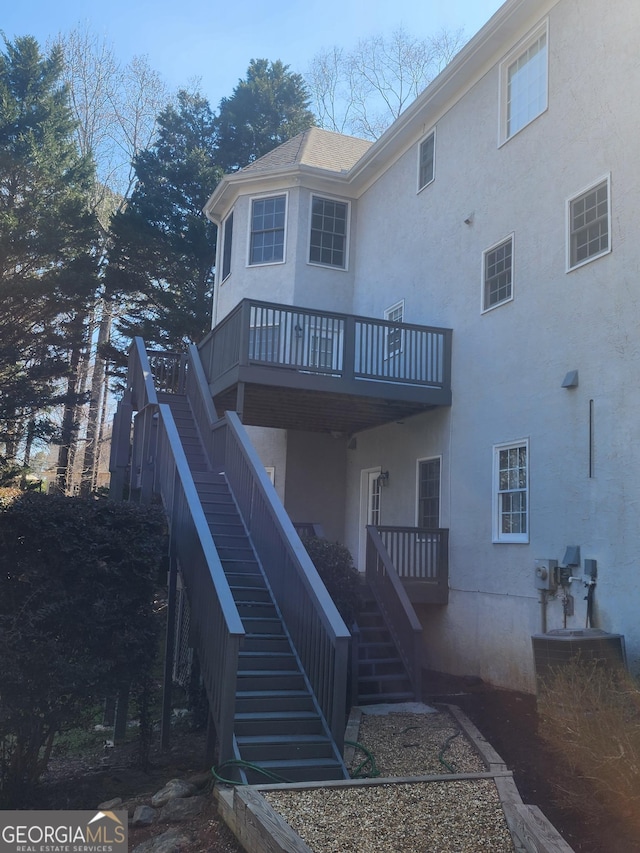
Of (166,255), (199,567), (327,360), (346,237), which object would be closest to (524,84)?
(327,360)

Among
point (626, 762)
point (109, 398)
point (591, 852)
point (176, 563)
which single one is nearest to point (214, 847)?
point (591, 852)

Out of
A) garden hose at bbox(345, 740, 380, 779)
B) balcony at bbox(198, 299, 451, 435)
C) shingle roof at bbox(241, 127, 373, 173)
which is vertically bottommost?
garden hose at bbox(345, 740, 380, 779)

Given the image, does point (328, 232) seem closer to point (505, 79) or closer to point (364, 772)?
point (505, 79)

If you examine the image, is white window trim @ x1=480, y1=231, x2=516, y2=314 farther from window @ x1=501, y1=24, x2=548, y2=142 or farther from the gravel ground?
the gravel ground

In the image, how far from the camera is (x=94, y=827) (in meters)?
5.24

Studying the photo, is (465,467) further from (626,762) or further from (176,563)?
(626,762)

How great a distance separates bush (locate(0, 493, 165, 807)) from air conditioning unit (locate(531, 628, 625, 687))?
3.82 meters

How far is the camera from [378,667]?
31.4 ft

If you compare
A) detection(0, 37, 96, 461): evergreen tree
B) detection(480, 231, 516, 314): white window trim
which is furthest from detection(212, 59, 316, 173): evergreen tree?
detection(480, 231, 516, 314): white window trim

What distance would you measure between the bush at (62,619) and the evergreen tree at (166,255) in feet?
55.1

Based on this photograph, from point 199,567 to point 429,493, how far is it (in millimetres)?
5888

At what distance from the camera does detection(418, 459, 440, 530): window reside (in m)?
12.4

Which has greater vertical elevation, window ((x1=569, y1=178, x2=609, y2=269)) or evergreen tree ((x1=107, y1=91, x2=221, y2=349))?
evergreen tree ((x1=107, y1=91, x2=221, y2=349))

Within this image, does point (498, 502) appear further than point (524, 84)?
No
